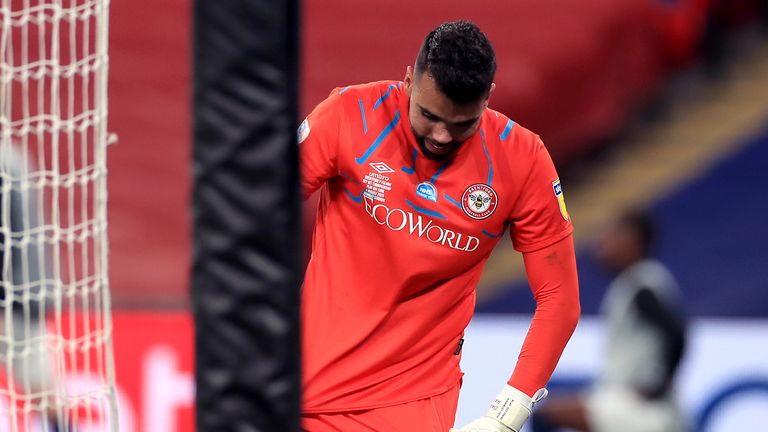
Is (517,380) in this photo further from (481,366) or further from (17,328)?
(481,366)

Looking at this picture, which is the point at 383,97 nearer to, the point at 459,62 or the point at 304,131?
the point at 304,131

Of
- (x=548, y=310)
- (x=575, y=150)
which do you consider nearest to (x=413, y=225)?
(x=548, y=310)

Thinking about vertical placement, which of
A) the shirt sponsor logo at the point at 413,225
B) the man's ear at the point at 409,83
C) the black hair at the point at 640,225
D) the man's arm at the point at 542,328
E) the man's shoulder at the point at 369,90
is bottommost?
the man's arm at the point at 542,328

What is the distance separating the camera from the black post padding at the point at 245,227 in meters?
2.01

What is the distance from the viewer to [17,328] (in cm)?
387

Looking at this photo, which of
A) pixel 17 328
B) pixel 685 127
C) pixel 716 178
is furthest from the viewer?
pixel 685 127

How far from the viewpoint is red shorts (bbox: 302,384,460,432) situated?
9.77 ft

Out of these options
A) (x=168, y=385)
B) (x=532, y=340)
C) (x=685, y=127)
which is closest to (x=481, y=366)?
(x=168, y=385)

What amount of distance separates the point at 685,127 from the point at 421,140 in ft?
15.1

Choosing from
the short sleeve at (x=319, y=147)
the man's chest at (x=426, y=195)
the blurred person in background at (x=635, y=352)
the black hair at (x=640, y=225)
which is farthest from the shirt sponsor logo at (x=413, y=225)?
the black hair at (x=640, y=225)

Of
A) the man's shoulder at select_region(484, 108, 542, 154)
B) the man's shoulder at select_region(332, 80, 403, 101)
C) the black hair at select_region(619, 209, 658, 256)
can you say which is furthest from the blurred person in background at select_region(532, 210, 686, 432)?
the man's shoulder at select_region(332, 80, 403, 101)

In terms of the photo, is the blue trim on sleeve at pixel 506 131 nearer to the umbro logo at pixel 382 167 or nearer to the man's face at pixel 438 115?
the man's face at pixel 438 115

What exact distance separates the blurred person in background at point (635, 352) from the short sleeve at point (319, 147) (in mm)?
2732

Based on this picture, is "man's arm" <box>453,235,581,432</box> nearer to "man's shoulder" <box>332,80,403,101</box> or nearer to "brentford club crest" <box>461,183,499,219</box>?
"brentford club crest" <box>461,183,499,219</box>
